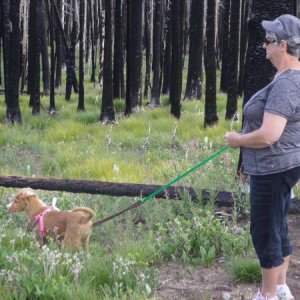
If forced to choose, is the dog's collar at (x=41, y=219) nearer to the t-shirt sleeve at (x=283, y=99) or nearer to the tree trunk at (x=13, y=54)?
the t-shirt sleeve at (x=283, y=99)

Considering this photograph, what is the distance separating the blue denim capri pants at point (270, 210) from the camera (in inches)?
134

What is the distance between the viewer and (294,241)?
530cm

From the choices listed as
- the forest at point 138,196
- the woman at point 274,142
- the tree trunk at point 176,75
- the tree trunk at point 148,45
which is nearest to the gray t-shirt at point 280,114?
the woman at point 274,142

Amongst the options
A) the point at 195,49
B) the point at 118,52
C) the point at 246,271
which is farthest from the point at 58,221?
the point at 195,49

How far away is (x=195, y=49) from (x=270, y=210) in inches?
594

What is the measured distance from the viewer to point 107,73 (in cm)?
1423

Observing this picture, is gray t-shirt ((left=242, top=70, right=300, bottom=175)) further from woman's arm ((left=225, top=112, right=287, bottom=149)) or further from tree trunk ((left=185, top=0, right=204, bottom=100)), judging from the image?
tree trunk ((left=185, top=0, right=204, bottom=100))

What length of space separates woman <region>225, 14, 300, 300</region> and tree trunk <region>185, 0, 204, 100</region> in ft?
46.2

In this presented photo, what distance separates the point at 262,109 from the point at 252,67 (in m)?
3.81

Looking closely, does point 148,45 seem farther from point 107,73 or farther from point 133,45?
point 107,73

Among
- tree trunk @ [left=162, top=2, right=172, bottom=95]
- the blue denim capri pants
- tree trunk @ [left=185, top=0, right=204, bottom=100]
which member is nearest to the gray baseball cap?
the blue denim capri pants

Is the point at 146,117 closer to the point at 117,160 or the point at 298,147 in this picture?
the point at 117,160

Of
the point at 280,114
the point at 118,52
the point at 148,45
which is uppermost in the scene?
the point at 280,114

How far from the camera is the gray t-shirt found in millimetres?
3234
